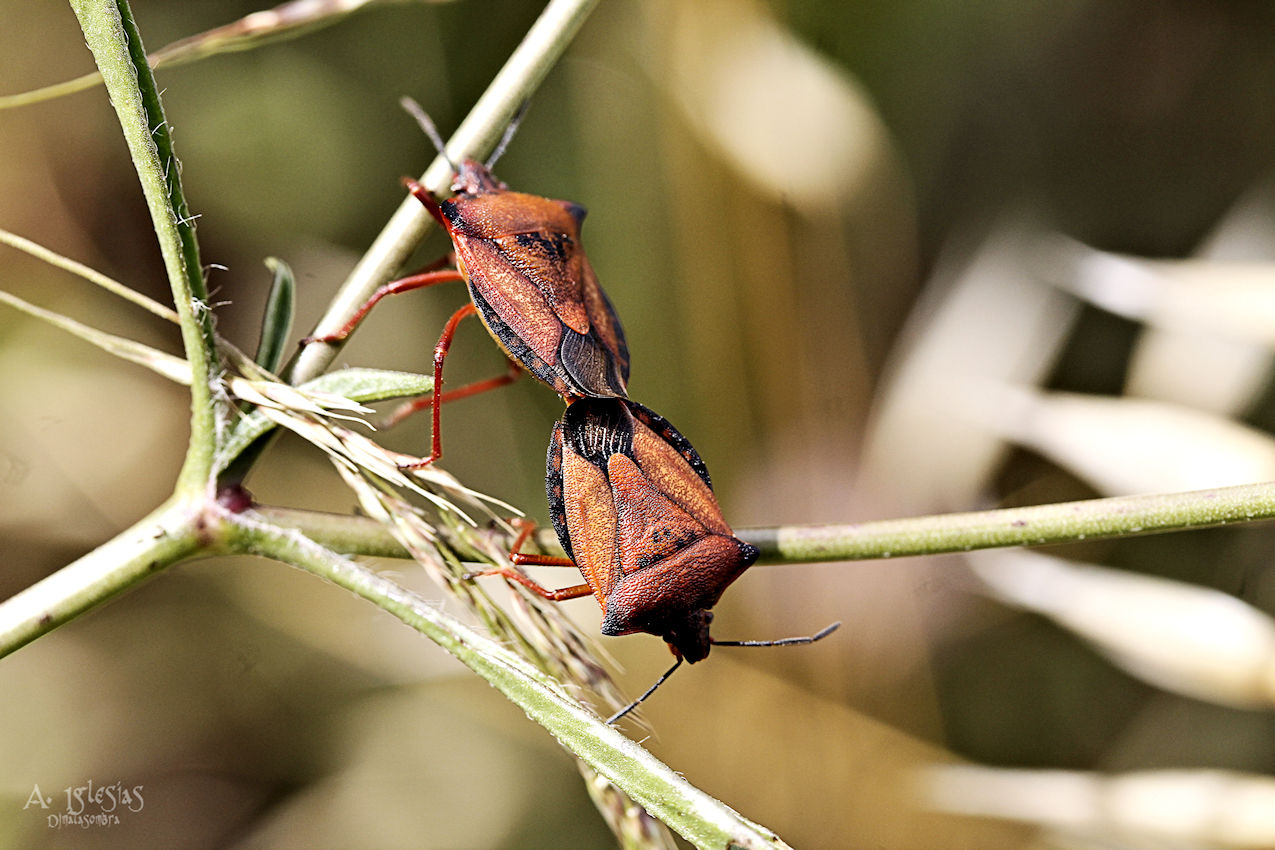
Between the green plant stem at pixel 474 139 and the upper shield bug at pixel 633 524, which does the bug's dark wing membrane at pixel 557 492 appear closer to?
the upper shield bug at pixel 633 524

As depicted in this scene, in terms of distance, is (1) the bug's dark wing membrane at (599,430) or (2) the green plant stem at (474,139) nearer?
(2) the green plant stem at (474,139)

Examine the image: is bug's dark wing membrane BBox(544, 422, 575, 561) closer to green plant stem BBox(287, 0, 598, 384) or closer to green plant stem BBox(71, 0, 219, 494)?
green plant stem BBox(287, 0, 598, 384)

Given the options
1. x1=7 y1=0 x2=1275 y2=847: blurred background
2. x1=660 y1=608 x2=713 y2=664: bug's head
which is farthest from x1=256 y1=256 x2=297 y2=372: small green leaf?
x1=7 y1=0 x2=1275 y2=847: blurred background

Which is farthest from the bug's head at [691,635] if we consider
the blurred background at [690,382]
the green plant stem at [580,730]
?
the blurred background at [690,382]

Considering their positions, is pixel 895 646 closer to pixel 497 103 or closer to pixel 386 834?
pixel 386 834

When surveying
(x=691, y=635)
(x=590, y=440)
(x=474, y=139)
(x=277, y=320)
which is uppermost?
(x=474, y=139)

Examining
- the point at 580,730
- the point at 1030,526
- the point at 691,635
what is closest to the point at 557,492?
the point at 691,635
